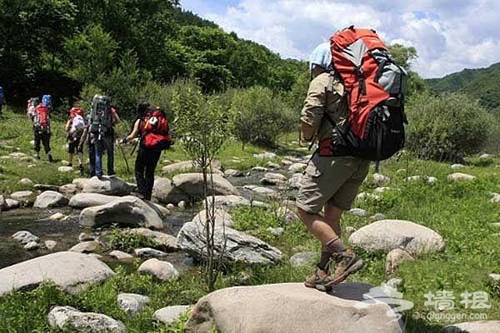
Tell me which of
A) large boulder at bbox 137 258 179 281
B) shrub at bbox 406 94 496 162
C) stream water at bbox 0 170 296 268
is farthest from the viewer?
shrub at bbox 406 94 496 162

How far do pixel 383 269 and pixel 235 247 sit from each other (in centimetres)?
207

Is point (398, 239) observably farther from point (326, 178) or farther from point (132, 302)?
point (132, 302)

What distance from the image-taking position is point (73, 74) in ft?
115

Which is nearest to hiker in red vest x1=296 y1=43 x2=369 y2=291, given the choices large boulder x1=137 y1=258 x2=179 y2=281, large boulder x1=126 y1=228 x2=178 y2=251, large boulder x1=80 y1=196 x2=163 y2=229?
large boulder x1=137 y1=258 x2=179 y2=281

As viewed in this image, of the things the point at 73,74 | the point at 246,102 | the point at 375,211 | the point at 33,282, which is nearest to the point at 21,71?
the point at 73,74

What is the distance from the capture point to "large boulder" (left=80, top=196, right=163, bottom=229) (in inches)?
399

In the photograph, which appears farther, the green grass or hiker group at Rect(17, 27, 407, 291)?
the green grass

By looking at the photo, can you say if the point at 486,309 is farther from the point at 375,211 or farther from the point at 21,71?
the point at 21,71

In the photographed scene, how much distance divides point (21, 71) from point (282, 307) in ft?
113

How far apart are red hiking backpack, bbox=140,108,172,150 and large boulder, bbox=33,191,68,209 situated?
2350 mm

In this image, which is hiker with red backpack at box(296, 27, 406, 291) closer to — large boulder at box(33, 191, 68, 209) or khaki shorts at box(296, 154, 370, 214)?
khaki shorts at box(296, 154, 370, 214)

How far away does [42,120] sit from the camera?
16.1 meters

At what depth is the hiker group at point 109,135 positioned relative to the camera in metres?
11.1

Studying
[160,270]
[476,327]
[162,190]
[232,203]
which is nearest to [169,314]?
[160,270]
